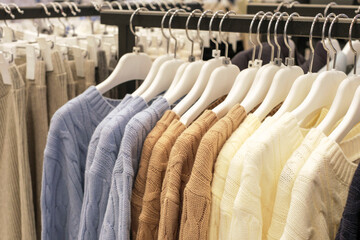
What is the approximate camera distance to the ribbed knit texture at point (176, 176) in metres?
0.82

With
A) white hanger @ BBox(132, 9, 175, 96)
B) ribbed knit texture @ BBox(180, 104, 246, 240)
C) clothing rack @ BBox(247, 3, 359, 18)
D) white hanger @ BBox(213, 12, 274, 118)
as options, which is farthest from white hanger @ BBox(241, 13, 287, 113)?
clothing rack @ BBox(247, 3, 359, 18)

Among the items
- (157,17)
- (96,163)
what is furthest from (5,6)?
(96,163)

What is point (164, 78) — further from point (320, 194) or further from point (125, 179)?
point (320, 194)

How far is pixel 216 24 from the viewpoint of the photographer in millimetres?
992

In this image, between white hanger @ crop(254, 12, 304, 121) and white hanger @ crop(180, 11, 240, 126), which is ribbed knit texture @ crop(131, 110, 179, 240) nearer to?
white hanger @ crop(180, 11, 240, 126)

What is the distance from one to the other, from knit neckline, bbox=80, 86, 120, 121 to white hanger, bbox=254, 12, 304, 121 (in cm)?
37

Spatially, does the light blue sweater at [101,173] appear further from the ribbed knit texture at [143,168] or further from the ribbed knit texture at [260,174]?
the ribbed knit texture at [260,174]

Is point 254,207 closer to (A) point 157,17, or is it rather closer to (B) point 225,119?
(B) point 225,119

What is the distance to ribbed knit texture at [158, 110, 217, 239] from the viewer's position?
0.82 meters

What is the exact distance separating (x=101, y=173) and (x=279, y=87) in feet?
1.27

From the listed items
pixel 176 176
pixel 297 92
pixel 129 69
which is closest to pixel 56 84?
pixel 129 69

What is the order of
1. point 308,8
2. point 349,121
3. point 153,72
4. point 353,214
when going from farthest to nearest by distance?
point 308,8, point 153,72, point 349,121, point 353,214

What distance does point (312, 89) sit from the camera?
84 cm

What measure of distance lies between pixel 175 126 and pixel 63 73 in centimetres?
50
